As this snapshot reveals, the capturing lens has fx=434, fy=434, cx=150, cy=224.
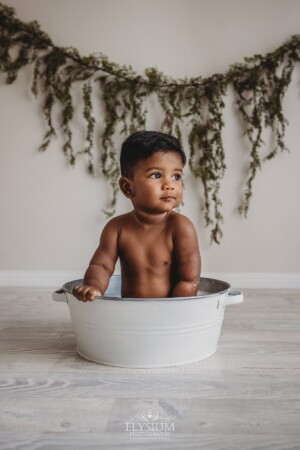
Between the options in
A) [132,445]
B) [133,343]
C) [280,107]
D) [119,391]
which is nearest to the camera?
[132,445]

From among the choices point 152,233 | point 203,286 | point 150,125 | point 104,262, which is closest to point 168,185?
point 152,233

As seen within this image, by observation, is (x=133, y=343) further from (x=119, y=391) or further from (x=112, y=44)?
(x=112, y=44)

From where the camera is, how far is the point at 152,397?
776 millimetres

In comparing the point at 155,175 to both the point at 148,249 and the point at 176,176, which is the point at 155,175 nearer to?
the point at 176,176

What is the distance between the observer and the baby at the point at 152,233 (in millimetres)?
1008

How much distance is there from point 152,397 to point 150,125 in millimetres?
1547

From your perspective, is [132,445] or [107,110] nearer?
[132,445]

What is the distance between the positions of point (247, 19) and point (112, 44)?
0.66m

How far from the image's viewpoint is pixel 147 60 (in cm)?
210

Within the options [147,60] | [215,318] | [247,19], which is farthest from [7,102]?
[215,318]

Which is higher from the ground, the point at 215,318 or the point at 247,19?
the point at 247,19

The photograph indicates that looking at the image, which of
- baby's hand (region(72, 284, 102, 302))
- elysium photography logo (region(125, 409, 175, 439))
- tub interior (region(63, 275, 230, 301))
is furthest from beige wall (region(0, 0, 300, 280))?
elysium photography logo (region(125, 409, 175, 439))

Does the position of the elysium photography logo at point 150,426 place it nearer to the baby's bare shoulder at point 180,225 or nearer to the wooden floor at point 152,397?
the wooden floor at point 152,397

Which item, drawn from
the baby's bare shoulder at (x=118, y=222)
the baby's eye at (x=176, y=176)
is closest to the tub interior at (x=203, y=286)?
the baby's bare shoulder at (x=118, y=222)
